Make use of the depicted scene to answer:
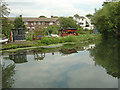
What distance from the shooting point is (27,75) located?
9.02 metres

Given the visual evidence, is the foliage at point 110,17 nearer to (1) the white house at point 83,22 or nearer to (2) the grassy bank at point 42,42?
(2) the grassy bank at point 42,42

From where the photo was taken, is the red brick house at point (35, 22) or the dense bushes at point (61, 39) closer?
the dense bushes at point (61, 39)

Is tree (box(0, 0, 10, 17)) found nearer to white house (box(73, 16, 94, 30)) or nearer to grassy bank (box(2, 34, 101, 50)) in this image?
grassy bank (box(2, 34, 101, 50))

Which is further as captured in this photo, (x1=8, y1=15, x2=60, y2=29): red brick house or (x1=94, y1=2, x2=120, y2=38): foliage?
(x1=8, y1=15, x2=60, y2=29): red brick house

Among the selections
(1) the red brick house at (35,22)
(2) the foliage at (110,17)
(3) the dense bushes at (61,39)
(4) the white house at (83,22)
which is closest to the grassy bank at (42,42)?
(3) the dense bushes at (61,39)

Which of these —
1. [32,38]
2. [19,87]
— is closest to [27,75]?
[19,87]

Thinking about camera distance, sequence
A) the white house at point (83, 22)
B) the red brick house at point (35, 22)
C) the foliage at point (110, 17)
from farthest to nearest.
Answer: the white house at point (83, 22)
the red brick house at point (35, 22)
the foliage at point (110, 17)

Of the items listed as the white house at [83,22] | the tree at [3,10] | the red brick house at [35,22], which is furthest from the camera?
the white house at [83,22]

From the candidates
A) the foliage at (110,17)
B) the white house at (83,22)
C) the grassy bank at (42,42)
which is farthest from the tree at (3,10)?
the white house at (83,22)

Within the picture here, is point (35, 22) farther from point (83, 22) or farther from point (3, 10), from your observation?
point (3, 10)

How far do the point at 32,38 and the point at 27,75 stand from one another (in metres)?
22.1

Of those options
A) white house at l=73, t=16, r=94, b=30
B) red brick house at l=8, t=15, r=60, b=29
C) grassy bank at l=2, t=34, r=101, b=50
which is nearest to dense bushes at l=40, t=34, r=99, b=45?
grassy bank at l=2, t=34, r=101, b=50

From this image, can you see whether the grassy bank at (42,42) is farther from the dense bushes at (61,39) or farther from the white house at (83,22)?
the white house at (83,22)

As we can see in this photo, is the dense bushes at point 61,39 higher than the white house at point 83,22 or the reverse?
the reverse
